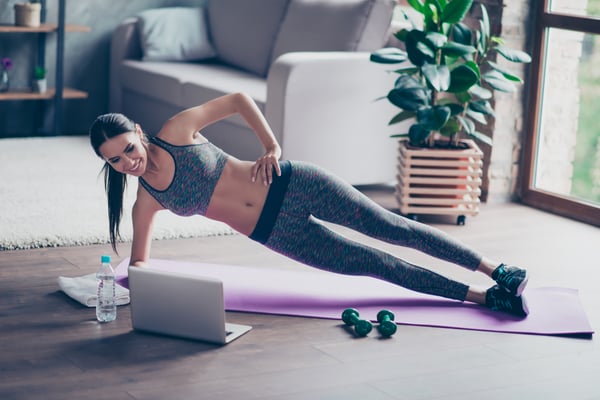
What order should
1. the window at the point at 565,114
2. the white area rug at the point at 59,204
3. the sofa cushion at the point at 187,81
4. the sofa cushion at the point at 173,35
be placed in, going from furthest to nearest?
the sofa cushion at the point at 173,35
the sofa cushion at the point at 187,81
the window at the point at 565,114
the white area rug at the point at 59,204

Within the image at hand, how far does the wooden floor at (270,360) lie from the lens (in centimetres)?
236

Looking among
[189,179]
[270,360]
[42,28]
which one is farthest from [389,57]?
[42,28]

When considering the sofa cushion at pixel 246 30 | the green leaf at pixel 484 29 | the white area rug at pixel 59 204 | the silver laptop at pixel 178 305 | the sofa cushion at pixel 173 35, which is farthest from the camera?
the sofa cushion at pixel 173 35

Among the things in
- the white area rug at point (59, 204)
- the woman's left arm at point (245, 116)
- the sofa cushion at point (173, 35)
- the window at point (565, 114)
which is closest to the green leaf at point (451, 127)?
the window at point (565, 114)

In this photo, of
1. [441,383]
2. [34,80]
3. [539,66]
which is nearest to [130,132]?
[441,383]

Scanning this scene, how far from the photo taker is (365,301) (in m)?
3.06

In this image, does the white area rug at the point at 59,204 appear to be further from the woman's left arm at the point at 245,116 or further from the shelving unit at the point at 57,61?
the woman's left arm at the point at 245,116

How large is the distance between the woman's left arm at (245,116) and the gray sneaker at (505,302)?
2.53ft

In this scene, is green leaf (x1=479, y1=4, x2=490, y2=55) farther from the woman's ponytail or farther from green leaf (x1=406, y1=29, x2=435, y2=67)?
the woman's ponytail

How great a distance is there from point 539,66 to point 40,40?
290cm

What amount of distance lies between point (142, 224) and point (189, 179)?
0.20m

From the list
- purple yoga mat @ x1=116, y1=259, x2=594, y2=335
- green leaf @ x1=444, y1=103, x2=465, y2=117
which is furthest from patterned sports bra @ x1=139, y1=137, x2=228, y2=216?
green leaf @ x1=444, y1=103, x2=465, y2=117

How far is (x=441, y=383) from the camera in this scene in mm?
2445

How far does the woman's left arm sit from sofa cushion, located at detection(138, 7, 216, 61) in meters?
2.77
